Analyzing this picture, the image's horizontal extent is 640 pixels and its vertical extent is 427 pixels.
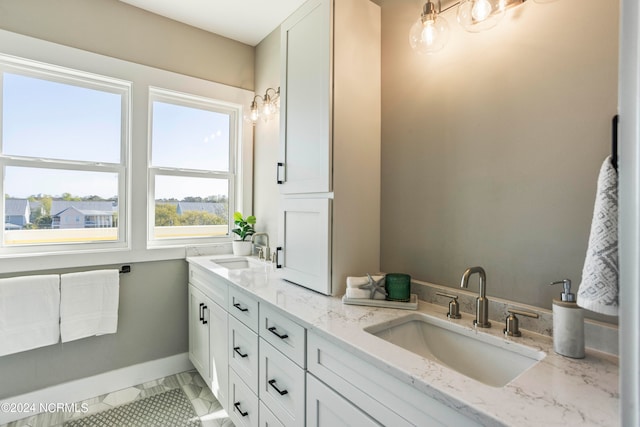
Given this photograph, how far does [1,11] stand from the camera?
1.94 meters

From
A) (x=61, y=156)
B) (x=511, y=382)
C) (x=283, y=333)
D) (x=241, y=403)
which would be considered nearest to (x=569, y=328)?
(x=511, y=382)

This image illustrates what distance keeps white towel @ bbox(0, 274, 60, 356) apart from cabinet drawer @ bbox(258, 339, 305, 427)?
1.51m

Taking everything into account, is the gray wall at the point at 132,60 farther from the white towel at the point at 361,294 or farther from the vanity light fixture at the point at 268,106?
the white towel at the point at 361,294

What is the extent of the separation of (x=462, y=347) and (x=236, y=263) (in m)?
1.87

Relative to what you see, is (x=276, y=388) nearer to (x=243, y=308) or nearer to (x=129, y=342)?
(x=243, y=308)

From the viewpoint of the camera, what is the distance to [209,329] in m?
2.15

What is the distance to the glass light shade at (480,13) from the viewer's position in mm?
1188

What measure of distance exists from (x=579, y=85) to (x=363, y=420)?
1.26 metres

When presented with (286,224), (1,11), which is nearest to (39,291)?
(286,224)

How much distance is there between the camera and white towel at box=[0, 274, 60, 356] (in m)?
1.90

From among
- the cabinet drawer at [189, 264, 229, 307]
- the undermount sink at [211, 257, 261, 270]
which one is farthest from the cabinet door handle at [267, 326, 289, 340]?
the undermount sink at [211, 257, 261, 270]

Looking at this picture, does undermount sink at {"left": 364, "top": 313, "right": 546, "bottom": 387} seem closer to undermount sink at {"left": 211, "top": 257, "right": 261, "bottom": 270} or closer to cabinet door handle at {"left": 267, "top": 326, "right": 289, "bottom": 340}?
cabinet door handle at {"left": 267, "top": 326, "right": 289, "bottom": 340}

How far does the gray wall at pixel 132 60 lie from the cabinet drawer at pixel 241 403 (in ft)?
3.20

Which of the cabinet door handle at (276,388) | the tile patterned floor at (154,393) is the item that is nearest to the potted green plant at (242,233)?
the tile patterned floor at (154,393)
